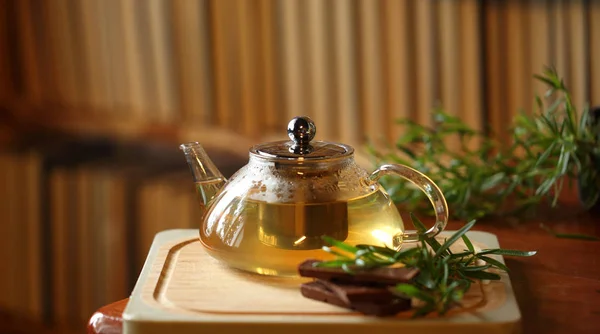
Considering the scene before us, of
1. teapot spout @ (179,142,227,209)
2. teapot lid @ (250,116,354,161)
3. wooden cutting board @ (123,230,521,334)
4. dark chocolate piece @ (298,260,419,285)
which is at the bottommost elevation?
wooden cutting board @ (123,230,521,334)

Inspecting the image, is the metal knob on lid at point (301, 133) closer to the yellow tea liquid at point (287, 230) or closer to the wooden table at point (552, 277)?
the yellow tea liquid at point (287, 230)

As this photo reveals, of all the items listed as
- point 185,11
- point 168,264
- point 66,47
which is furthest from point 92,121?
point 168,264

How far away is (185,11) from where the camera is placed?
220 centimetres

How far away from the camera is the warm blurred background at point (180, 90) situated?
206cm

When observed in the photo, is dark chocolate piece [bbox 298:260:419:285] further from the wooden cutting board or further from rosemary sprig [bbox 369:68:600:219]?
rosemary sprig [bbox 369:68:600:219]

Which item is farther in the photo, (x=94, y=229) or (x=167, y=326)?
(x=94, y=229)

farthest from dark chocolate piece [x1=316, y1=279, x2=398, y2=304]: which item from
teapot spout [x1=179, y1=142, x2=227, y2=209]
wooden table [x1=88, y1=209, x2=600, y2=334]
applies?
teapot spout [x1=179, y1=142, x2=227, y2=209]

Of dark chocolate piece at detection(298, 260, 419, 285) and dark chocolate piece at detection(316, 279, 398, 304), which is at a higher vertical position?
dark chocolate piece at detection(298, 260, 419, 285)

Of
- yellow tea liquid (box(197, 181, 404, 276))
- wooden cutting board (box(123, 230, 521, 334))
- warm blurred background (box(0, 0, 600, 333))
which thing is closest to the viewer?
wooden cutting board (box(123, 230, 521, 334))

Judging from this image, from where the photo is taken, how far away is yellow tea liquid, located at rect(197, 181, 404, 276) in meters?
0.87

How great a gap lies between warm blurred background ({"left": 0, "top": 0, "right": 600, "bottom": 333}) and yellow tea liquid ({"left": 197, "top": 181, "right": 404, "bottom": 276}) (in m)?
1.21

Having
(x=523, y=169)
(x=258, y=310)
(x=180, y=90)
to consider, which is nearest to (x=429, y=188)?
(x=258, y=310)

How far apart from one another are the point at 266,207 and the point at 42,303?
1670 mm

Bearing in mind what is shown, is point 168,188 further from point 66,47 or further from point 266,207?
point 266,207
